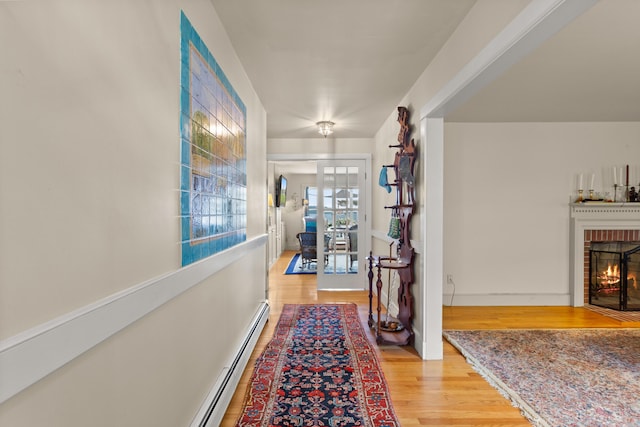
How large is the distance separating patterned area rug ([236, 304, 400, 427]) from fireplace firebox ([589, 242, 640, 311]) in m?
3.25

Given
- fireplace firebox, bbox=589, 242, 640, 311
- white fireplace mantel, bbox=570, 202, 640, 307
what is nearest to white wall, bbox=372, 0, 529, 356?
white fireplace mantel, bbox=570, 202, 640, 307

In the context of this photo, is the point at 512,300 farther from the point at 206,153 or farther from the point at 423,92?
the point at 206,153

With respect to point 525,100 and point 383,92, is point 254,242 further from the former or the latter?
point 525,100

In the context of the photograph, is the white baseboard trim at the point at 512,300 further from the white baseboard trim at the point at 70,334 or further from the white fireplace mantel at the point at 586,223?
the white baseboard trim at the point at 70,334

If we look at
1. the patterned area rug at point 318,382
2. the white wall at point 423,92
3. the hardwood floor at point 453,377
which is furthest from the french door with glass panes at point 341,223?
the patterned area rug at point 318,382

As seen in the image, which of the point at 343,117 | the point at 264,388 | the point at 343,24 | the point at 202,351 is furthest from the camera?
the point at 343,117

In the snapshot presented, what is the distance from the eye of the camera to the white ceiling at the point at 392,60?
2014 mm

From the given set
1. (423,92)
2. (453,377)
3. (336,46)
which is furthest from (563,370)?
(336,46)

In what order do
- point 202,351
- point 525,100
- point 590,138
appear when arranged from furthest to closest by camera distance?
point 590,138, point 525,100, point 202,351

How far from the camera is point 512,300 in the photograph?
4.50 m

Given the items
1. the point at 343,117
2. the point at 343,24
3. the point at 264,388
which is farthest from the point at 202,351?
the point at 343,117

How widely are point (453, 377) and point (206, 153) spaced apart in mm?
2275

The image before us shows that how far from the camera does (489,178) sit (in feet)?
A: 15.0

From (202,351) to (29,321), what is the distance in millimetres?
1202
